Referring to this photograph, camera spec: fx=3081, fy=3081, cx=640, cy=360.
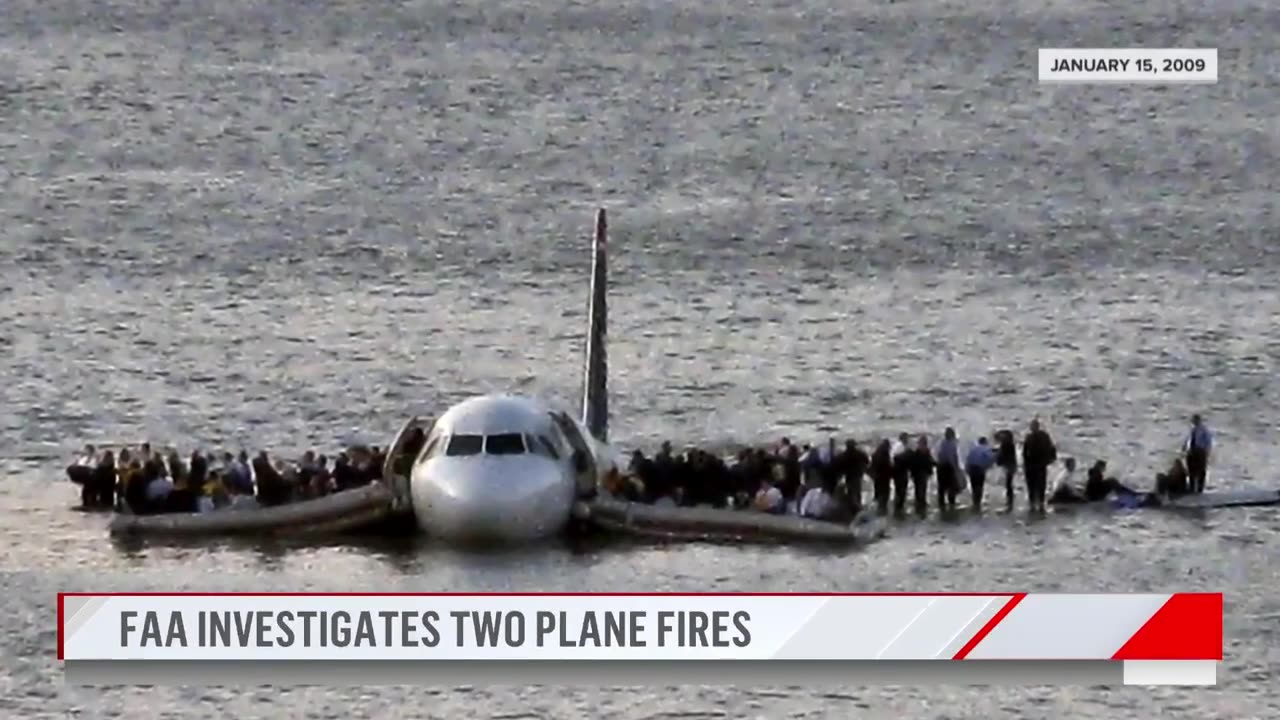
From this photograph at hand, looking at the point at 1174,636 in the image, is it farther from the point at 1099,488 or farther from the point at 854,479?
the point at 1099,488

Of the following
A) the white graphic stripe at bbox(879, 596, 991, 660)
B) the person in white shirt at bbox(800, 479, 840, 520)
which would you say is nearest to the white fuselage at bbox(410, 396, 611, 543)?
the person in white shirt at bbox(800, 479, 840, 520)

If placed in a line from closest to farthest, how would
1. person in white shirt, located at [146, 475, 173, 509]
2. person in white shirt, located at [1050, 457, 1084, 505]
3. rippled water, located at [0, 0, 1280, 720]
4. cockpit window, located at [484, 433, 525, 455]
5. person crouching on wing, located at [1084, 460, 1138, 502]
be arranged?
1. rippled water, located at [0, 0, 1280, 720]
2. cockpit window, located at [484, 433, 525, 455]
3. person in white shirt, located at [146, 475, 173, 509]
4. person in white shirt, located at [1050, 457, 1084, 505]
5. person crouching on wing, located at [1084, 460, 1138, 502]

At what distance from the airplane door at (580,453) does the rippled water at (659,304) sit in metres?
2.47

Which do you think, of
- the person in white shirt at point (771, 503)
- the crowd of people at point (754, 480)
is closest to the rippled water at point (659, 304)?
the crowd of people at point (754, 480)

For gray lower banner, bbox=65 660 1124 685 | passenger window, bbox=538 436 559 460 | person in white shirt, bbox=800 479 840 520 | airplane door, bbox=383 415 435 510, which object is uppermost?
passenger window, bbox=538 436 559 460

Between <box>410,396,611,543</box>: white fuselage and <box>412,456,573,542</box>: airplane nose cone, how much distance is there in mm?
21

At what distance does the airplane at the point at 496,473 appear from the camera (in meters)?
65.6

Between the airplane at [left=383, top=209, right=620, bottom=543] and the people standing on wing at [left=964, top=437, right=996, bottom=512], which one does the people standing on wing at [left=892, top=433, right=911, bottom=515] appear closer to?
the people standing on wing at [left=964, top=437, right=996, bottom=512]

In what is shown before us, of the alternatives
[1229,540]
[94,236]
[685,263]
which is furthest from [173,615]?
[94,236]

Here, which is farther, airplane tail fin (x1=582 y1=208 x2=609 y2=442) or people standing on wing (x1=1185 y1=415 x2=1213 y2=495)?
airplane tail fin (x1=582 y1=208 x2=609 y2=442)

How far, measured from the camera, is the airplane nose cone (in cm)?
6550

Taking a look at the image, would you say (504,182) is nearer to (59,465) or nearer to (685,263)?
(685,263)

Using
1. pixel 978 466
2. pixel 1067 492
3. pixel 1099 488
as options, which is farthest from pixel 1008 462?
pixel 1099 488

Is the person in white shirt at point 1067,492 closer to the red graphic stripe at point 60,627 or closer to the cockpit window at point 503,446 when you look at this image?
the cockpit window at point 503,446
